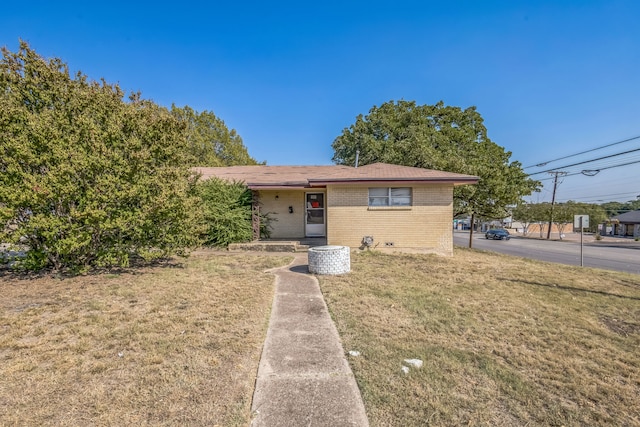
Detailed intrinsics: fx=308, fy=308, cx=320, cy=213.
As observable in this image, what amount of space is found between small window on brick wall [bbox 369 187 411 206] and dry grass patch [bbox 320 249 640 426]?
14.7 ft

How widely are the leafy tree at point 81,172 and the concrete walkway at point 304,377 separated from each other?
4.60 metres

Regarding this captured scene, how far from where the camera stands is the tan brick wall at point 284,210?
1431 centimetres

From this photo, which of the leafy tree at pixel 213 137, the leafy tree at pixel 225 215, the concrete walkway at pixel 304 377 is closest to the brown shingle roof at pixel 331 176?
the leafy tree at pixel 225 215

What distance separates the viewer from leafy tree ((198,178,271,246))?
40.6 ft

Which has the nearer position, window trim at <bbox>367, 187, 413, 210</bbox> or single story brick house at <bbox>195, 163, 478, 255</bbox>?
single story brick house at <bbox>195, 163, 478, 255</bbox>

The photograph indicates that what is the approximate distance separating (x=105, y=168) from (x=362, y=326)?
21.9ft

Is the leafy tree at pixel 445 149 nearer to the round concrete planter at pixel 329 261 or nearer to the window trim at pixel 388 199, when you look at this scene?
the window trim at pixel 388 199

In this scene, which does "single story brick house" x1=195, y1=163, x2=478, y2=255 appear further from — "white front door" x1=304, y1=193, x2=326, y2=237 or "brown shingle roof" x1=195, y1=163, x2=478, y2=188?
"white front door" x1=304, y1=193, x2=326, y2=237

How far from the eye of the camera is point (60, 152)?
6.59 m

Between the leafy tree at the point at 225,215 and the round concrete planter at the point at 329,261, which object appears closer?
the round concrete planter at the point at 329,261

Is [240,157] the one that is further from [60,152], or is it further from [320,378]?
[320,378]

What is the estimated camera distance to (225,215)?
487 inches

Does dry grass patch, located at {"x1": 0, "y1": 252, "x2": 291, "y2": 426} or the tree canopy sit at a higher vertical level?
the tree canopy

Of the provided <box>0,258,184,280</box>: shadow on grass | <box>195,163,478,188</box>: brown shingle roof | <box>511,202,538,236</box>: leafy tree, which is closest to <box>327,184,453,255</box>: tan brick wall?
<box>195,163,478,188</box>: brown shingle roof
